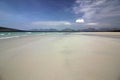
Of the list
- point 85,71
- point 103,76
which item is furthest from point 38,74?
point 103,76

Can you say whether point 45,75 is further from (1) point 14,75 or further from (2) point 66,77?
(1) point 14,75

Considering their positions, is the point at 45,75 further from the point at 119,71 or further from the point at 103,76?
the point at 119,71

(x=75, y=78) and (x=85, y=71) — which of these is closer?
(x=75, y=78)

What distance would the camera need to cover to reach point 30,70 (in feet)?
7.73

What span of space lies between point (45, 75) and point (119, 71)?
65.0 inches

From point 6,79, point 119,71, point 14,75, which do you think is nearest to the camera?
point 6,79

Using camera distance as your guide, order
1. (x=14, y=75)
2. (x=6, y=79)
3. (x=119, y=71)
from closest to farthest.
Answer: (x=6, y=79) → (x=14, y=75) → (x=119, y=71)

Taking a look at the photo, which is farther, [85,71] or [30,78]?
[85,71]

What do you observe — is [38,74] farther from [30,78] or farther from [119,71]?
[119,71]

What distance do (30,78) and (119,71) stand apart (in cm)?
194

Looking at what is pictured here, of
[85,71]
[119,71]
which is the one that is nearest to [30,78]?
[85,71]

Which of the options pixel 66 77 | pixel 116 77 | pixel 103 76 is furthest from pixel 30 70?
pixel 116 77

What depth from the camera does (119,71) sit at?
2291mm

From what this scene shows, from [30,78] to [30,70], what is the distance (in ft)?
1.24
